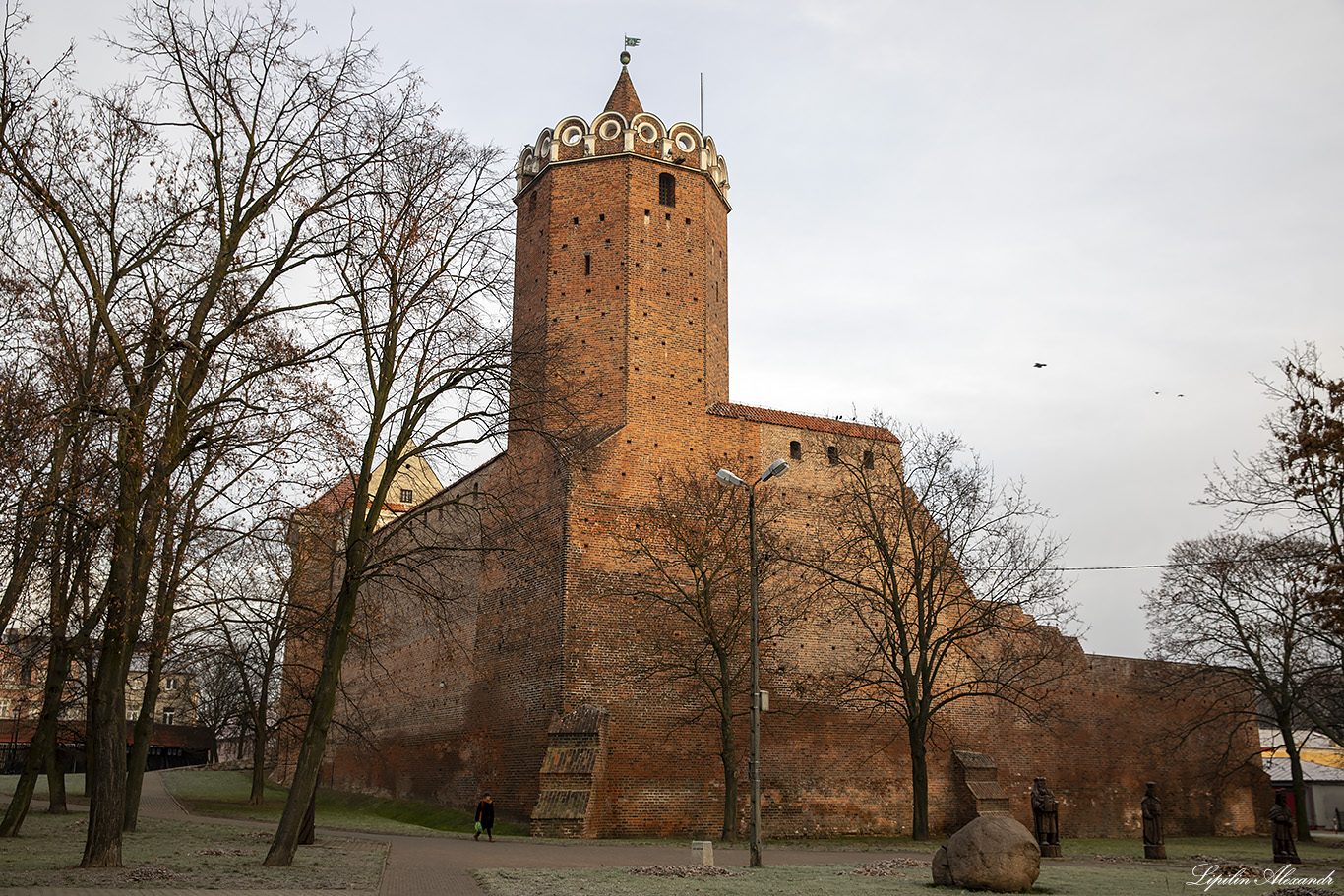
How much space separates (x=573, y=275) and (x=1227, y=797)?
24.7 metres

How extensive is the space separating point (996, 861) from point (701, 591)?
11.1 m

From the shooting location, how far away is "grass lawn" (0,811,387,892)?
39.6ft

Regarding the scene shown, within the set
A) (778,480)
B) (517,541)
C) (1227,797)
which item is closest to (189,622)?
(517,541)

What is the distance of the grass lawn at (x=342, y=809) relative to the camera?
25.8 m

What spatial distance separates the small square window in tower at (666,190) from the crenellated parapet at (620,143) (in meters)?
0.43

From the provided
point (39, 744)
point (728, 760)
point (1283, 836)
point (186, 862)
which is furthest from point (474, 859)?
point (1283, 836)

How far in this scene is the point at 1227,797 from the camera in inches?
1235

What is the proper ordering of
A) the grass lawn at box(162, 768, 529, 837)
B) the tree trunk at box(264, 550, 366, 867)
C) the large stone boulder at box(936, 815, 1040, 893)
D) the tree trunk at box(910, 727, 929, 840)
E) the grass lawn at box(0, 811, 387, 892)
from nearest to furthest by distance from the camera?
the grass lawn at box(0, 811, 387, 892)
the large stone boulder at box(936, 815, 1040, 893)
the tree trunk at box(264, 550, 366, 867)
the tree trunk at box(910, 727, 929, 840)
the grass lawn at box(162, 768, 529, 837)

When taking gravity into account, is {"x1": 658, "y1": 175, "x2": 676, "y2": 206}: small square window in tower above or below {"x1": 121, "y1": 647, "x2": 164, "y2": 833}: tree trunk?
above

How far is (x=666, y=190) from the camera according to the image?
28688mm

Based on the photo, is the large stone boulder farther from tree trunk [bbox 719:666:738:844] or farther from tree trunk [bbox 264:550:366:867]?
tree trunk [bbox 719:666:738:844]

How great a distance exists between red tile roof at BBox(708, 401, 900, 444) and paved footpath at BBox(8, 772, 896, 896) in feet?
36.0

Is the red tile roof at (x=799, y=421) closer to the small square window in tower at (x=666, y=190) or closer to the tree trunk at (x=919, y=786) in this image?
the small square window in tower at (x=666, y=190)

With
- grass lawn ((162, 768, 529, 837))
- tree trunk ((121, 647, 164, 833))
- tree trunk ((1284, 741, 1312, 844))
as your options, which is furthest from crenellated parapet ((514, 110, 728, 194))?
tree trunk ((1284, 741, 1312, 844))
